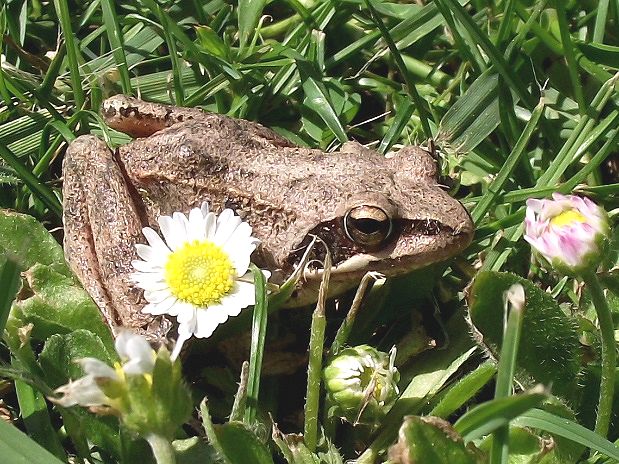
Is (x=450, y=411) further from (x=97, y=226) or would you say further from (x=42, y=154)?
(x=42, y=154)

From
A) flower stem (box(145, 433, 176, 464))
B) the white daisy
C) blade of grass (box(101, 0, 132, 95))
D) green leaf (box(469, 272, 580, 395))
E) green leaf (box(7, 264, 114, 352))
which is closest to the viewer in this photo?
flower stem (box(145, 433, 176, 464))

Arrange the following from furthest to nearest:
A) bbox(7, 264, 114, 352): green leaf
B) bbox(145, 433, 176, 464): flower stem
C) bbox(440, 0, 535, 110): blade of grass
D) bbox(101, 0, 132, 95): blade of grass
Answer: bbox(101, 0, 132, 95): blade of grass
bbox(440, 0, 535, 110): blade of grass
bbox(7, 264, 114, 352): green leaf
bbox(145, 433, 176, 464): flower stem

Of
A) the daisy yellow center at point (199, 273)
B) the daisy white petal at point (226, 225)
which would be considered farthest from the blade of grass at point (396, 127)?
the daisy yellow center at point (199, 273)

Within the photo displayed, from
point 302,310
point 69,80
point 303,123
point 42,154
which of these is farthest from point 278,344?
point 69,80

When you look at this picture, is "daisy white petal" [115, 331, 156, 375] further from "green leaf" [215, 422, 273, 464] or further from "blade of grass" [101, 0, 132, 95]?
"blade of grass" [101, 0, 132, 95]

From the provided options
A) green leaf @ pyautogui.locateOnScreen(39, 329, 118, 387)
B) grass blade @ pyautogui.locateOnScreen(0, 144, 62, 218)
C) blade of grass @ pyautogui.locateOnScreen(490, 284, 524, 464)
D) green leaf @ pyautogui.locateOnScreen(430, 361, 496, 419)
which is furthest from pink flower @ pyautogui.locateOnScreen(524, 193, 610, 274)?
grass blade @ pyautogui.locateOnScreen(0, 144, 62, 218)

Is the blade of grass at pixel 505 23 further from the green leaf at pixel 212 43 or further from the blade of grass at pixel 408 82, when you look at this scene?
the green leaf at pixel 212 43

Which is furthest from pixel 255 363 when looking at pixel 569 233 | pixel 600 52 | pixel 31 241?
pixel 600 52

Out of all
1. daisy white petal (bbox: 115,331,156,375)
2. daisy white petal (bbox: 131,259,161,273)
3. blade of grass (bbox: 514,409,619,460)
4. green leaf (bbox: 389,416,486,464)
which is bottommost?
blade of grass (bbox: 514,409,619,460)
